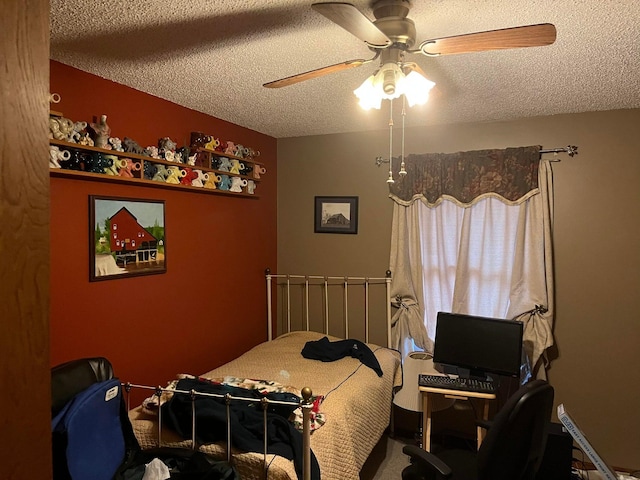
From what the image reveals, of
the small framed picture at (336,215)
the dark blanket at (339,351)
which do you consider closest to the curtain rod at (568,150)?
the small framed picture at (336,215)

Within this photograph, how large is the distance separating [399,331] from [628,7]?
2654 mm

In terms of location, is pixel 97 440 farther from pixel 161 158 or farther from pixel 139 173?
pixel 161 158

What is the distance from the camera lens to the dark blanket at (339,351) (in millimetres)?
3158

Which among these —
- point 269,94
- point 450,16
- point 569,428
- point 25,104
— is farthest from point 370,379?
point 25,104

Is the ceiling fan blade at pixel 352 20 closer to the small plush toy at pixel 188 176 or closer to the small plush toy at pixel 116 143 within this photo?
the small plush toy at pixel 116 143

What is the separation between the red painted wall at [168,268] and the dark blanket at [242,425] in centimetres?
66

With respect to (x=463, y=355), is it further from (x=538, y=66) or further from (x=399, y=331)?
(x=538, y=66)

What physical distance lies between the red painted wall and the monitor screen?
163cm

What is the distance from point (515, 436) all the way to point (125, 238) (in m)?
2.25

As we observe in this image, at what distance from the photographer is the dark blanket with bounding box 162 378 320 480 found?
1.94 meters

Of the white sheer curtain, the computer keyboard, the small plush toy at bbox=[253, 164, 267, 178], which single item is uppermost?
the small plush toy at bbox=[253, 164, 267, 178]

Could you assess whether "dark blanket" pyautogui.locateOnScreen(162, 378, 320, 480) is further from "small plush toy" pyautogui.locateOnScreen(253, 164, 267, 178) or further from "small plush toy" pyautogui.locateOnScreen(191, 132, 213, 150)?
"small plush toy" pyautogui.locateOnScreen(253, 164, 267, 178)

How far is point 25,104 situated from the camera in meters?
0.71

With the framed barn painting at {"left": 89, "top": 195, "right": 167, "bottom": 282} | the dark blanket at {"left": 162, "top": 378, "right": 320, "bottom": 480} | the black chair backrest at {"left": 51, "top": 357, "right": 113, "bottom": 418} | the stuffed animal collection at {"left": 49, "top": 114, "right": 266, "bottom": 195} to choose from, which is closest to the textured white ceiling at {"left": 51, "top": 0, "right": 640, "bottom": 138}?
the stuffed animal collection at {"left": 49, "top": 114, "right": 266, "bottom": 195}
